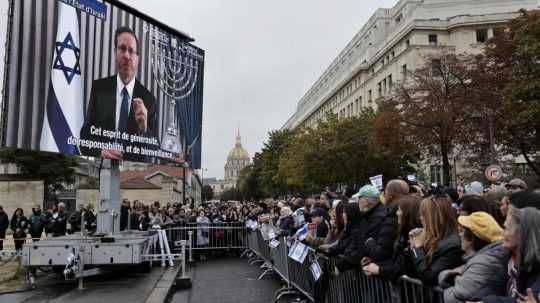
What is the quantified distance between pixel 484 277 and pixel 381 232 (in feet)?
5.95

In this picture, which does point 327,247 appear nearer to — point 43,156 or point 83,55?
point 83,55

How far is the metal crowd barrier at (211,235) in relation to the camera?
16297mm

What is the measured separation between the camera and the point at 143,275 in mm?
11969

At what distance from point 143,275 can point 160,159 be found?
10.8ft

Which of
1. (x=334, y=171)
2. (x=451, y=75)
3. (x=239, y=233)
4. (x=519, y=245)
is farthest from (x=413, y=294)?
(x=334, y=171)

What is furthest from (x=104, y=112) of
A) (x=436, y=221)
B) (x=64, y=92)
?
(x=436, y=221)

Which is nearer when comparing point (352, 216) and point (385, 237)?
point (385, 237)

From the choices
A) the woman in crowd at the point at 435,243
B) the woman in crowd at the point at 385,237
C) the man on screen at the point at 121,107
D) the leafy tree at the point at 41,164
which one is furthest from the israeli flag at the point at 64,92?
the leafy tree at the point at 41,164

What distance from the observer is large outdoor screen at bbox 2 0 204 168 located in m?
10.1

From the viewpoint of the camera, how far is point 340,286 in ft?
20.3

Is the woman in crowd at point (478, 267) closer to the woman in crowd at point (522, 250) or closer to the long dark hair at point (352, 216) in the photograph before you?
the woman in crowd at point (522, 250)

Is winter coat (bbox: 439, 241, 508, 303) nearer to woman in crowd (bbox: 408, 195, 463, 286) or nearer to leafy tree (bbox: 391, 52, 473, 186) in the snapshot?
woman in crowd (bbox: 408, 195, 463, 286)

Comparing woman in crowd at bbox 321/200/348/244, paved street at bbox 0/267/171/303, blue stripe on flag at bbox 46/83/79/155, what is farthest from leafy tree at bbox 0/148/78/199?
woman in crowd at bbox 321/200/348/244

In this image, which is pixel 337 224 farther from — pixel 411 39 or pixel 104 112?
pixel 411 39
